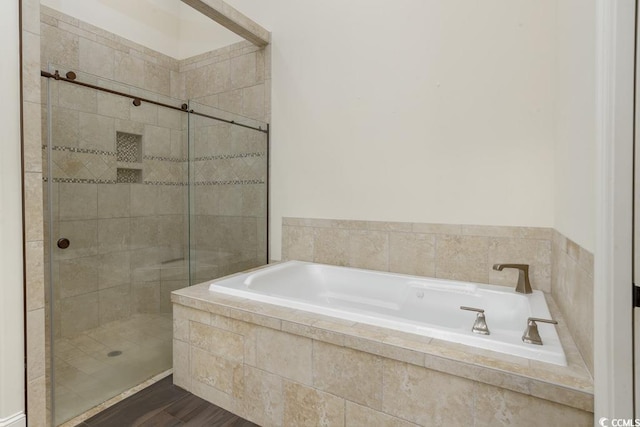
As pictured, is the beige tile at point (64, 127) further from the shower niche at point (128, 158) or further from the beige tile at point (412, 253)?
the beige tile at point (412, 253)

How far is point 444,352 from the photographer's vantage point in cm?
127

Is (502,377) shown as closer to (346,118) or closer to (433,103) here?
(433,103)

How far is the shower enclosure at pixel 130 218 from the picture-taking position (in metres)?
1.85

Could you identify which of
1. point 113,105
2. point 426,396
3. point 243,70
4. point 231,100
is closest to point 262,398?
point 426,396

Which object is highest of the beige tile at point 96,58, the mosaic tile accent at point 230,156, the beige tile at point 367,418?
the beige tile at point 96,58

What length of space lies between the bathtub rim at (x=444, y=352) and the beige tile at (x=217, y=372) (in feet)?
0.84

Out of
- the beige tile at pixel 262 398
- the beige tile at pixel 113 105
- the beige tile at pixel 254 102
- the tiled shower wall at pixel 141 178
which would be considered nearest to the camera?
the beige tile at pixel 262 398

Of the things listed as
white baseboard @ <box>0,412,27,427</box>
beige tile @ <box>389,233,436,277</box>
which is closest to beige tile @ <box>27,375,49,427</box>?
white baseboard @ <box>0,412,27,427</box>

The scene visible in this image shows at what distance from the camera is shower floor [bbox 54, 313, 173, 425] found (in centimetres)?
179

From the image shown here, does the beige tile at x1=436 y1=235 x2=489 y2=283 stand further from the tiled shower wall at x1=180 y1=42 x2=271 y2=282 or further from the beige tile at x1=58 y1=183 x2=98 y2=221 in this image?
the beige tile at x1=58 y1=183 x2=98 y2=221

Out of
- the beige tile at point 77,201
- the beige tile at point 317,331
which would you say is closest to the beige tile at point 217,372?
the beige tile at point 317,331

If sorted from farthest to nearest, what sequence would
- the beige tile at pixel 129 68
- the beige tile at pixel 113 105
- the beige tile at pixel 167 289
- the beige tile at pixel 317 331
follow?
1. the beige tile at pixel 129 68
2. the beige tile at pixel 167 289
3. the beige tile at pixel 113 105
4. the beige tile at pixel 317 331

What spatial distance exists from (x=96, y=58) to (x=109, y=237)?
153 cm

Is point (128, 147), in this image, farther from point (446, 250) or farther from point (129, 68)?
point (446, 250)
